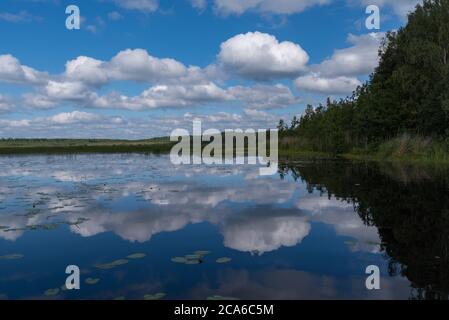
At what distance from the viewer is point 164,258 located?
865 centimetres

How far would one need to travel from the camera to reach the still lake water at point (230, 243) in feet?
22.7

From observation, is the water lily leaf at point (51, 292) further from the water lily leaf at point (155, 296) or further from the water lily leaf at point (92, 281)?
the water lily leaf at point (155, 296)

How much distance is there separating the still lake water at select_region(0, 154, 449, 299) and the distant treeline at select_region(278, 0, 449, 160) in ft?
63.9

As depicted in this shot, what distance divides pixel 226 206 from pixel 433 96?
27.7 m

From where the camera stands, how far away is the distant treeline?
3564 cm

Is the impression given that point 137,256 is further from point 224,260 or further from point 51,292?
point 51,292

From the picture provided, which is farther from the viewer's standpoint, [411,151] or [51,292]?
[411,151]

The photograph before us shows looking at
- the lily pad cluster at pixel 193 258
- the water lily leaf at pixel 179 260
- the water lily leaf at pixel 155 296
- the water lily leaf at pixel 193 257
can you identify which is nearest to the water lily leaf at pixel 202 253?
the lily pad cluster at pixel 193 258

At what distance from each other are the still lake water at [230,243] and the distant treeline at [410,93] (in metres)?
19.5

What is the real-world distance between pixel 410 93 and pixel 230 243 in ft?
115

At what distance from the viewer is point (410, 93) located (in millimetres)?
39031

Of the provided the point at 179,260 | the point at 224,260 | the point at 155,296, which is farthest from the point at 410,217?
the point at 155,296

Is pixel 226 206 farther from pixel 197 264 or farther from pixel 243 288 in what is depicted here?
pixel 243 288

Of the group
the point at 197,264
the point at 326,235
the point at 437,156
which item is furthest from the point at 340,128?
the point at 197,264
